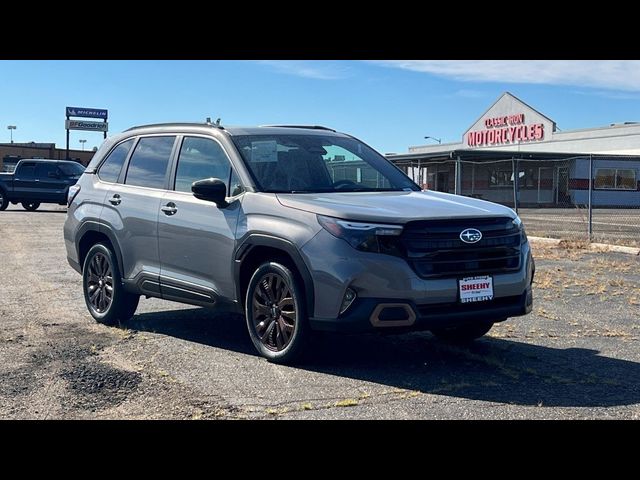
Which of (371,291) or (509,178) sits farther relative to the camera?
(509,178)

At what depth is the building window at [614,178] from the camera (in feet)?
143

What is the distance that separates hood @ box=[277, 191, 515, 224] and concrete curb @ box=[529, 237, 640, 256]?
950 centimetres

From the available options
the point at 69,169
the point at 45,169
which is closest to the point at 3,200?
the point at 45,169

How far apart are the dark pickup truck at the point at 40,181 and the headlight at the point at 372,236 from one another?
24320 millimetres

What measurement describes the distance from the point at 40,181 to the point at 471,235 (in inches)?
998

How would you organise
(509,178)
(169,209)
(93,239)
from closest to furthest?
1. (169,209)
2. (93,239)
3. (509,178)

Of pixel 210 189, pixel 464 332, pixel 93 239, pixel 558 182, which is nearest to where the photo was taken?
pixel 210 189

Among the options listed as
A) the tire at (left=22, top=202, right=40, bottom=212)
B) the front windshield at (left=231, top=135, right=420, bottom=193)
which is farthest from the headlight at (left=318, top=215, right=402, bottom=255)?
the tire at (left=22, top=202, right=40, bottom=212)

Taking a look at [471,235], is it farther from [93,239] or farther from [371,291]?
[93,239]

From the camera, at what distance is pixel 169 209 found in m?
6.78

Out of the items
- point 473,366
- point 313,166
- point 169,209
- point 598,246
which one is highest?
point 313,166

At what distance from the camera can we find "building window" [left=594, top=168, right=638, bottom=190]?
4359cm
